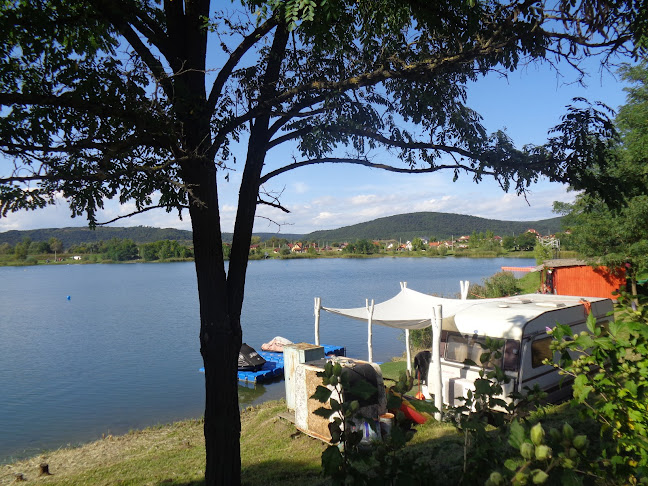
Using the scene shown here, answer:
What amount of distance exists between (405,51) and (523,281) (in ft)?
108

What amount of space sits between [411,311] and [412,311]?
3 cm

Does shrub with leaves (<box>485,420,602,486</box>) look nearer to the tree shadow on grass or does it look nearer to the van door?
the tree shadow on grass

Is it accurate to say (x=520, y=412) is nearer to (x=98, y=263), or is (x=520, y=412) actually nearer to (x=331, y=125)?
(x=331, y=125)

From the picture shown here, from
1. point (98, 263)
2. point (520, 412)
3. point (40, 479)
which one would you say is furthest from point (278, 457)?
point (98, 263)

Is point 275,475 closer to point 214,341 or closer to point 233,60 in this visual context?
point 214,341

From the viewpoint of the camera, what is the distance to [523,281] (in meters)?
34.4

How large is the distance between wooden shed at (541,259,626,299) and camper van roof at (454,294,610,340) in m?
16.3

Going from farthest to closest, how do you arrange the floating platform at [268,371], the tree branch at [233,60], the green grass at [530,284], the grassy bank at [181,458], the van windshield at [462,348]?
the green grass at [530,284] < the floating platform at [268,371] < the van windshield at [462,348] < the grassy bank at [181,458] < the tree branch at [233,60]

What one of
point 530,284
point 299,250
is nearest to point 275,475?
point 530,284

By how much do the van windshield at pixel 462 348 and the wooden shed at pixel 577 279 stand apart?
692 inches

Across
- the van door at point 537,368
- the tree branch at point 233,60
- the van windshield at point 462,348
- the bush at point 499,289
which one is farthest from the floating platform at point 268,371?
the tree branch at point 233,60

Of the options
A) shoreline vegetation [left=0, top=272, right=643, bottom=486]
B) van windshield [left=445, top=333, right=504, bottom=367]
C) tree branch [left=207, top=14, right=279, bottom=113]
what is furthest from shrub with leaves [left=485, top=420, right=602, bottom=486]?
van windshield [left=445, top=333, right=504, bottom=367]

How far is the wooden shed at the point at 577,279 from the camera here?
24.7 meters

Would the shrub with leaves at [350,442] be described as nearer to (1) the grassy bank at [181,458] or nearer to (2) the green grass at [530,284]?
(1) the grassy bank at [181,458]
